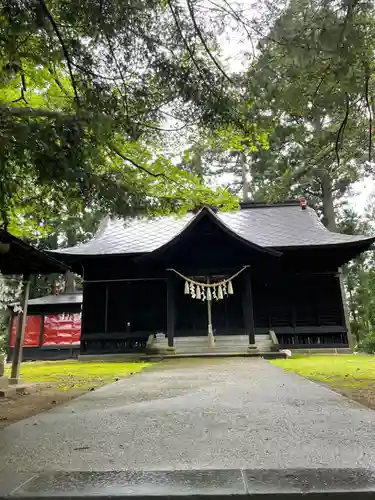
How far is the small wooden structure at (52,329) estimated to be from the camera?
1595 cm

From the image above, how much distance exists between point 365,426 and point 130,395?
7.62 ft

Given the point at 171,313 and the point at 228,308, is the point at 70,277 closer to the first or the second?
the point at 228,308

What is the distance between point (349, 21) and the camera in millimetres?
2107

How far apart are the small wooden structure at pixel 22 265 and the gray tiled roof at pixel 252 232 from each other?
544 cm

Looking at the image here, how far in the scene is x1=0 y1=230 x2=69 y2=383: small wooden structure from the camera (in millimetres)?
4898

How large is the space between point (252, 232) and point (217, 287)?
317 centimetres

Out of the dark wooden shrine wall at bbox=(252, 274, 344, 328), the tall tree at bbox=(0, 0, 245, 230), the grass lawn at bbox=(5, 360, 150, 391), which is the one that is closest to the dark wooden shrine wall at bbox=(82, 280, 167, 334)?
the dark wooden shrine wall at bbox=(252, 274, 344, 328)

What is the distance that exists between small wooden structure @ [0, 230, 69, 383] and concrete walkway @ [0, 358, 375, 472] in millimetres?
2302

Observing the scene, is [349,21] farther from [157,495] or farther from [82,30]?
[157,495]

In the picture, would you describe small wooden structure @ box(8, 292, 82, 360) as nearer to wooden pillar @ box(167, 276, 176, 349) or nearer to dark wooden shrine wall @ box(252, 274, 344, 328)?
wooden pillar @ box(167, 276, 176, 349)

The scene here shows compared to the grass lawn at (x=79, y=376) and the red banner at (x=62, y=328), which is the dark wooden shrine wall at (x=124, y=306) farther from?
the grass lawn at (x=79, y=376)

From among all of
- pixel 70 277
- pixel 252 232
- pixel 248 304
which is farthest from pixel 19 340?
pixel 70 277

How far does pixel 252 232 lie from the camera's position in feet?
45.2

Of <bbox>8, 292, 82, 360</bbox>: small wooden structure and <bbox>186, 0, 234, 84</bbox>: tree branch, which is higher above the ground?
<bbox>186, 0, 234, 84</bbox>: tree branch
